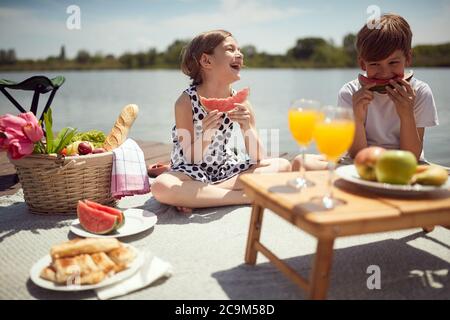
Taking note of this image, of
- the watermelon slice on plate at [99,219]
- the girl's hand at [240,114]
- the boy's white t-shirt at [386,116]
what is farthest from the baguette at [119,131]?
the boy's white t-shirt at [386,116]

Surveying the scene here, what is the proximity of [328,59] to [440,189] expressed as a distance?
40.8m

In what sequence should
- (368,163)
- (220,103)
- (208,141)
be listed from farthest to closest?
(208,141) → (220,103) → (368,163)

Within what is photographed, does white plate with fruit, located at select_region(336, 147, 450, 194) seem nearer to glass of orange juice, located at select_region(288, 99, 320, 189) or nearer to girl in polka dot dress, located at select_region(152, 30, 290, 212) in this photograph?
glass of orange juice, located at select_region(288, 99, 320, 189)

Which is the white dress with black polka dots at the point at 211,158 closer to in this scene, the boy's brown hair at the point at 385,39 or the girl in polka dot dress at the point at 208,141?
the girl in polka dot dress at the point at 208,141

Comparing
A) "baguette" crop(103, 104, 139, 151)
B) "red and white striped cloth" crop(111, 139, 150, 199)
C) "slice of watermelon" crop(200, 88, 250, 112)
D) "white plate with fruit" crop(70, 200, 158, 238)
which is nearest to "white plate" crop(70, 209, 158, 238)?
"white plate with fruit" crop(70, 200, 158, 238)

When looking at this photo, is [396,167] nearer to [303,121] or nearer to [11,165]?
[303,121]

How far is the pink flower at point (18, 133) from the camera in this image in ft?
8.94

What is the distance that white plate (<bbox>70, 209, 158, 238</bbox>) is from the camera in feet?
8.32

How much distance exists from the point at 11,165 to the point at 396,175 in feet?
12.9

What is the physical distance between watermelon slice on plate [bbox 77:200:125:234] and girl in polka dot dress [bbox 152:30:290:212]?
0.56 meters

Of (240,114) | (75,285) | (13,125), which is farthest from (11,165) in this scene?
(75,285)

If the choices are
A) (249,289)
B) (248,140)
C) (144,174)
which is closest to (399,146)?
(248,140)

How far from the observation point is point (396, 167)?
1.67m

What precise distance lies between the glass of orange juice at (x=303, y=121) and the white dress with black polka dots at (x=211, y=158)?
1.51m
